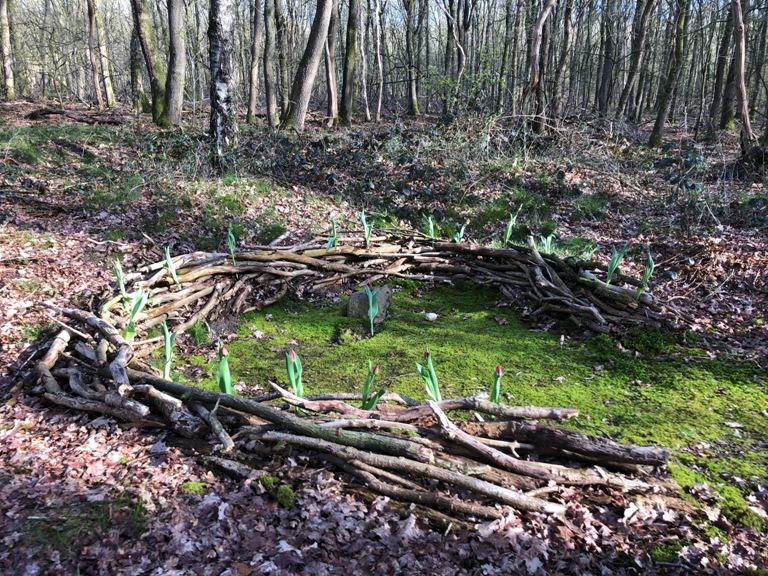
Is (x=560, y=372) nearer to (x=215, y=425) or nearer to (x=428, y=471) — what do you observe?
(x=428, y=471)

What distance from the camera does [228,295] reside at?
4.29 meters

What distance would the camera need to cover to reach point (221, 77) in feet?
24.7

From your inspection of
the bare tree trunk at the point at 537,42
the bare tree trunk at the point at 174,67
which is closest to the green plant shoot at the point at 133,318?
the bare tree trunk at the point at 537,42

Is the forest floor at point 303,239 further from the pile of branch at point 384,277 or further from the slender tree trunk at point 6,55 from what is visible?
the slender tree trunk at point 6,55

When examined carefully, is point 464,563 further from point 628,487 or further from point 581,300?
point 581,300

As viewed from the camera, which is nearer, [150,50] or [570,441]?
[570,441]

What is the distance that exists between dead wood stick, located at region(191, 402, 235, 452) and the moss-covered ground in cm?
72

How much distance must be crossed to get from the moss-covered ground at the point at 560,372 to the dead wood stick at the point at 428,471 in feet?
2.65

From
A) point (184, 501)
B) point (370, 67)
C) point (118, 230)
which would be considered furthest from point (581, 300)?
point (370, 67)

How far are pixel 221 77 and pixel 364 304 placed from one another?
5.35 m

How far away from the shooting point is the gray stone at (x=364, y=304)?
14.0 ft

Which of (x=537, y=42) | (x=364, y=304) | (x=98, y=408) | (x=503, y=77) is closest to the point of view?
(x=98, y=408)

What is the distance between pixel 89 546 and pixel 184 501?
1.19ft

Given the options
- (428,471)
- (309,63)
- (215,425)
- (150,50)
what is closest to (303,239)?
(215,425)
